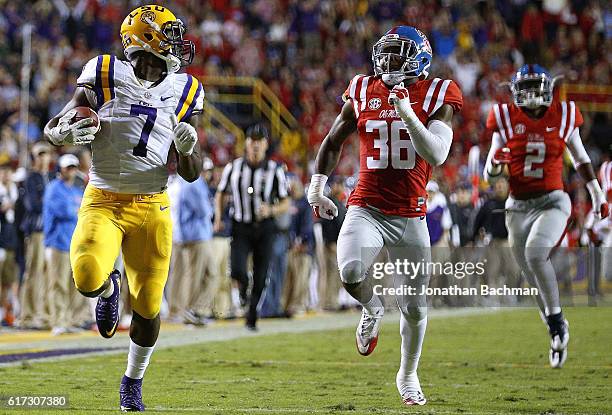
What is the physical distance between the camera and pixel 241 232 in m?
11.7

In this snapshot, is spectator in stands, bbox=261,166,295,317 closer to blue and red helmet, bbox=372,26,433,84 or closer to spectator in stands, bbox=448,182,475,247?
spectator in stands, bbox=448,182,475,247

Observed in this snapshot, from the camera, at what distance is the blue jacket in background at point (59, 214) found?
443 inches

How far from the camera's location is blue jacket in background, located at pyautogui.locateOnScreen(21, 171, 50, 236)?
1197 centimetres

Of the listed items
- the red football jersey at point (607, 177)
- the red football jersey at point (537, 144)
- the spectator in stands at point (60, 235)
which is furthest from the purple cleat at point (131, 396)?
the red football jersey at point (607, 177)

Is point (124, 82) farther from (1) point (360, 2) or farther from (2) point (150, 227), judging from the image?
(1) point (360, 2)

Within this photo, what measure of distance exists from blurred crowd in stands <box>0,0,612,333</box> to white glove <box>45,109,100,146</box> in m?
7.50

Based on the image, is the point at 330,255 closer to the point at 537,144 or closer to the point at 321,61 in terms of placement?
the point at 537,144

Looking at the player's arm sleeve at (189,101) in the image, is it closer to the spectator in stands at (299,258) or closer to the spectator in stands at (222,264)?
the spectator in stands at (222,264)

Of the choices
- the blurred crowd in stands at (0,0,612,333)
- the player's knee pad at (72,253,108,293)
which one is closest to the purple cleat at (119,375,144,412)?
the player's knee pad at (72,253,108,293)

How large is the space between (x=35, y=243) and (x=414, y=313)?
264 inches

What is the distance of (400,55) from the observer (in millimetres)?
6273

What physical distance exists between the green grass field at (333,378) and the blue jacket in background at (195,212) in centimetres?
200

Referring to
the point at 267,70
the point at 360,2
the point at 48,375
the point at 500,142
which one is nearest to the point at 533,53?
the point at 360,2

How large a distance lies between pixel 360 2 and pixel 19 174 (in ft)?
38.1
